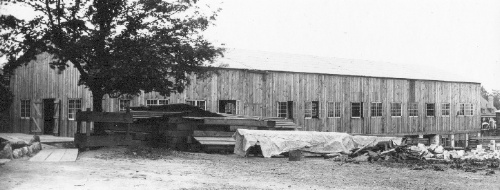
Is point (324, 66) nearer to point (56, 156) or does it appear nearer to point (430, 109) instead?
point (430, 109)

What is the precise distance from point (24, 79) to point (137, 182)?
22.3m

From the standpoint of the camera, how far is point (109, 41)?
57.4 ft

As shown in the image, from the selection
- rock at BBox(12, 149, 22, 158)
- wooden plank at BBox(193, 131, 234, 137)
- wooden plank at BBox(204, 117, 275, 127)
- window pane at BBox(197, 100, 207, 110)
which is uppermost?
window pane at BBox(197, 100, 207, 110)

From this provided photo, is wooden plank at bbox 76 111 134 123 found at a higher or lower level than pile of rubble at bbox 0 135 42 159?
higher

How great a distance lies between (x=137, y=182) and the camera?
1062cm

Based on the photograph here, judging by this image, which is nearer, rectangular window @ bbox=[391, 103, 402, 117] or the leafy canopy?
the leafy canopy

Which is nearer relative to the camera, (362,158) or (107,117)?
(362,158)

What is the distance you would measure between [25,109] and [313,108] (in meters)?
17.0

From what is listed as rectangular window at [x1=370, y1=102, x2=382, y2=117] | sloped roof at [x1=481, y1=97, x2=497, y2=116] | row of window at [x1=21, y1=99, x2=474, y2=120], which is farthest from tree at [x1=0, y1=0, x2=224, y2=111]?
sloped roof at [x1=481, y1=97, x2=497, y2=116]

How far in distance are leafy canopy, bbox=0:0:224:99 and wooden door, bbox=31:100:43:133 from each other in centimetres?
1118

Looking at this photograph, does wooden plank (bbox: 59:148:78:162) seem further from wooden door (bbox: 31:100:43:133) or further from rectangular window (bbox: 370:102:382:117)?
rectangular window (bbox: 370:102:382:117)

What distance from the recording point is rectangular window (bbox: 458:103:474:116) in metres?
40.9

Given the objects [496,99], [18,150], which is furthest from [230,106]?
[496,99]

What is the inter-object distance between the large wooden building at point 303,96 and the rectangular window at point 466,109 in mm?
79
